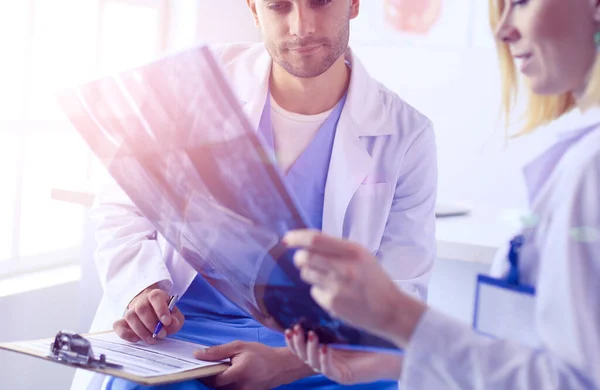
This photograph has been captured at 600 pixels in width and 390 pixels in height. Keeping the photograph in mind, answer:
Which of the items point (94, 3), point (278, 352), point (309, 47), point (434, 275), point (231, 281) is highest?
point (94, 3)

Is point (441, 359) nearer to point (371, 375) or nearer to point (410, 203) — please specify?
point (371, 375)

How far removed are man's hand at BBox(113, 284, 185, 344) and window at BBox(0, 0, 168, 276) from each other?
0.72m

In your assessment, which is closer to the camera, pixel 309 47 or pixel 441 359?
pixel 441 359

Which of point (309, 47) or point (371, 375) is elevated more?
point (309, 47)

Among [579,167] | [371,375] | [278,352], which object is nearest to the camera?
[579,167]

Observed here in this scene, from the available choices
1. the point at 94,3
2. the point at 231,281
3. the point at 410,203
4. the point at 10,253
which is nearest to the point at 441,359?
the point at 231,281

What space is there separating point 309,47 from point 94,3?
1.07m

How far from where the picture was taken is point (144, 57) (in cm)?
213

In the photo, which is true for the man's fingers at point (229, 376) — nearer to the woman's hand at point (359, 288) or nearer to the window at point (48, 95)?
the woman's hand at point (359, 288)

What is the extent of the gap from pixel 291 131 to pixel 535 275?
2.05 feet

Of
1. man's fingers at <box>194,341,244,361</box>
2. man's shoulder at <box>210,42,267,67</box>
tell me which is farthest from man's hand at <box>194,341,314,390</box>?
man's shoulder at <box>210,42,267,67</box>

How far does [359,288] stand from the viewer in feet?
1.82

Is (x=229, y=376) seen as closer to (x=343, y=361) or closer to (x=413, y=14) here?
(x=343, y=361)

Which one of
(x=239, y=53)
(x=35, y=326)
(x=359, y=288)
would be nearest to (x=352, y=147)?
(x=239, y=53)
